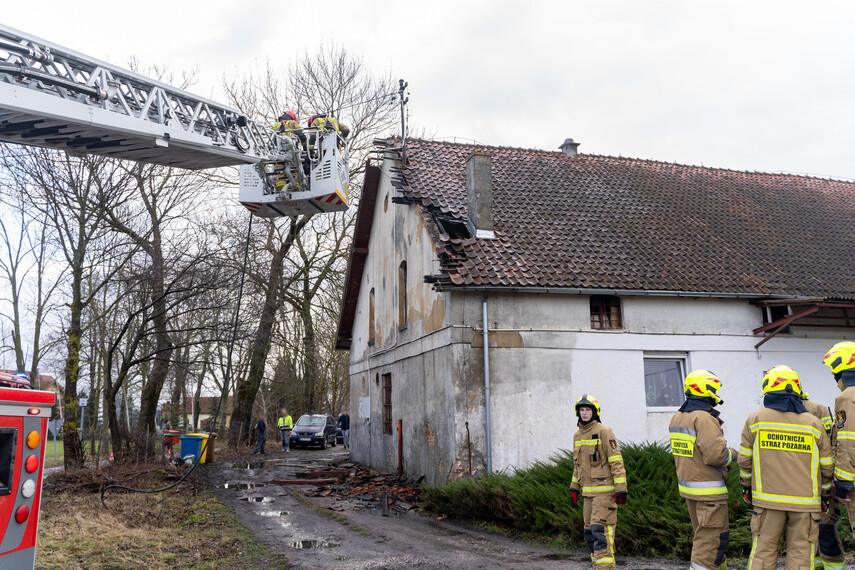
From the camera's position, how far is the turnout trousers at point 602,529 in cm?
679

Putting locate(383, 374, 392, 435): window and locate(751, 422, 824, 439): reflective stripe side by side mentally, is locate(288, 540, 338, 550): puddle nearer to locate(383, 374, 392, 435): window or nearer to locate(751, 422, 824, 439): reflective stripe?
locate(751, 422, 824, 439): reflective stripe

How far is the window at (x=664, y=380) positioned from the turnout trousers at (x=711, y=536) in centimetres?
826

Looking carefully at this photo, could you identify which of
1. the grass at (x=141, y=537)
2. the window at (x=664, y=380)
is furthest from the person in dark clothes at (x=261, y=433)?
the window at (x=664, y=380)

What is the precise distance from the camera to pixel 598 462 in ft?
23.1

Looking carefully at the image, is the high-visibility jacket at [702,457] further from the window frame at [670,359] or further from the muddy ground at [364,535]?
the window frame at [670,359]

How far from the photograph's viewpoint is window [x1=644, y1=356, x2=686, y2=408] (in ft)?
46.6

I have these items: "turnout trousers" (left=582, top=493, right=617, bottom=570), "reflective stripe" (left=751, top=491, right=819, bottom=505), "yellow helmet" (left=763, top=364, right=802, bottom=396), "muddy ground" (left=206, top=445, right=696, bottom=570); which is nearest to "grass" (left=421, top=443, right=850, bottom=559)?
"muddy ground" (left=206, top=445, right=696, bottom=570)

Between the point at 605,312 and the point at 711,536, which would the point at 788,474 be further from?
the point at 605,312

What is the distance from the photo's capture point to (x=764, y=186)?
67.2 ft

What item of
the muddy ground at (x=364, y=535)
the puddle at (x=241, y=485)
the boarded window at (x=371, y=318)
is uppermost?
the boarded window at (x=371, y=318)

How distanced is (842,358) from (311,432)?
2842 cm

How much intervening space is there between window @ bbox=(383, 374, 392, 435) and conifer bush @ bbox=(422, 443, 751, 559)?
6.86m

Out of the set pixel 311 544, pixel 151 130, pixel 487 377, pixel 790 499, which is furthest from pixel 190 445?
pixel 790 499

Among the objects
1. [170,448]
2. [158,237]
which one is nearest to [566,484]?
[158,237]
